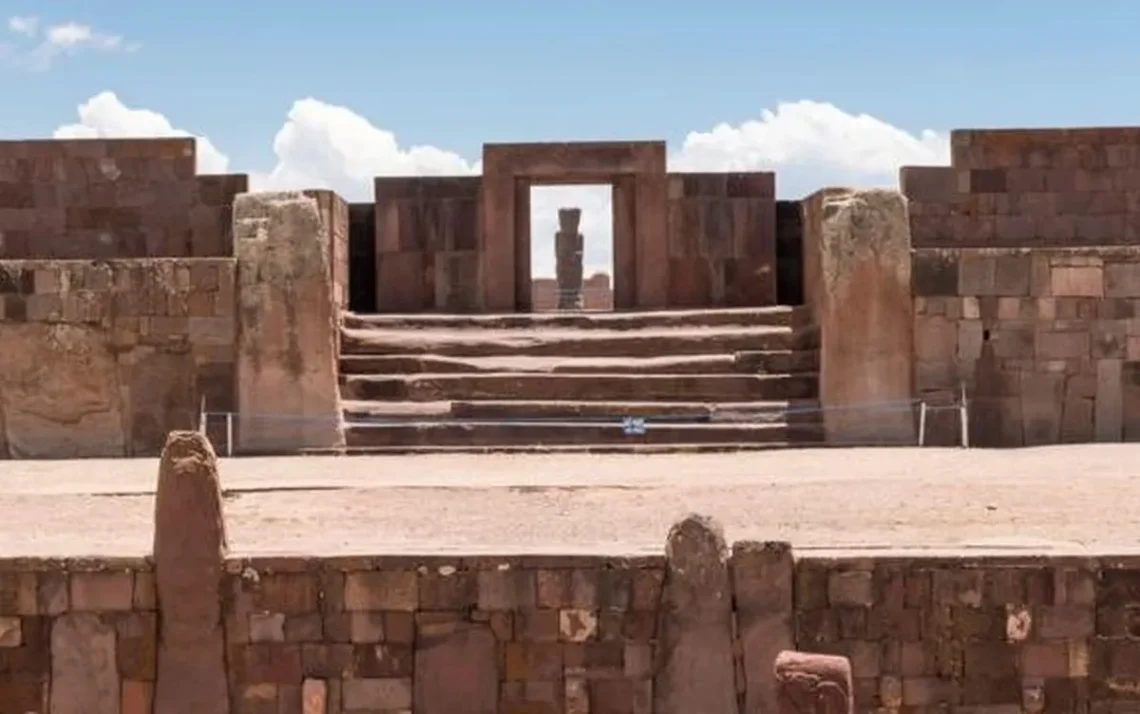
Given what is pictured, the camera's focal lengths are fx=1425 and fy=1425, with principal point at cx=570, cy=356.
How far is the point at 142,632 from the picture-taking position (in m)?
6.88

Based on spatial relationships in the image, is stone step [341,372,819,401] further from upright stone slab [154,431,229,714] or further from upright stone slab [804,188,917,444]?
upright stone slab [154,431,229,714]

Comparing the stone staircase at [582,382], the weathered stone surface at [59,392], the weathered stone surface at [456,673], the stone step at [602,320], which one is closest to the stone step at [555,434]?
the stone staircase at [582,382]

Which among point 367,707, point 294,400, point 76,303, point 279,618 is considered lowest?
point 367,707

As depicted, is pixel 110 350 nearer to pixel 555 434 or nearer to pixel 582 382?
pixel 555 434

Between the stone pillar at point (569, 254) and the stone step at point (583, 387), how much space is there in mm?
14187

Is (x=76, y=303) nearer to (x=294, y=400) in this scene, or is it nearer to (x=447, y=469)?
(x=294, y=400)

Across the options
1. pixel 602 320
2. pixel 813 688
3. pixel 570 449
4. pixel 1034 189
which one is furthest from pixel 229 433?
pixel 1034 189

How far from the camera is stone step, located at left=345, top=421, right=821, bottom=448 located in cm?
1164

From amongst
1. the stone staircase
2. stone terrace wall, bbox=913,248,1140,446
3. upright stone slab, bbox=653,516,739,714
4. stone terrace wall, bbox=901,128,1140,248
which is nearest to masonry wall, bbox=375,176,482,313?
the stone staircase

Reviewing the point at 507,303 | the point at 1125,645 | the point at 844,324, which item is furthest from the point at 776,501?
the point at 507,303

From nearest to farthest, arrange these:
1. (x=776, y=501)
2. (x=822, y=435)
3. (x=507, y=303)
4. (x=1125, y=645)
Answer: (x=1125, y=645) → (x=776, y=501) → (x=822, y=435) → (x=507, y=303)

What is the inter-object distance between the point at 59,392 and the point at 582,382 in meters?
4.40

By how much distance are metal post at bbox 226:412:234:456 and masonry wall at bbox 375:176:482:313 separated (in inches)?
161

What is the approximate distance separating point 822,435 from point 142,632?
6435 mm
